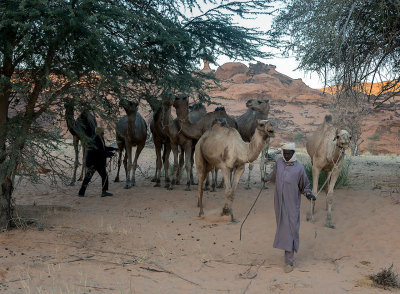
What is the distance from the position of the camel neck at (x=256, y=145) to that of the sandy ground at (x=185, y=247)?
4.59 ft

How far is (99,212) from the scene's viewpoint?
28.2ft

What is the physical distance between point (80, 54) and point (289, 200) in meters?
4.43

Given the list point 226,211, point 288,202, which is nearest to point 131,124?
point 226,211

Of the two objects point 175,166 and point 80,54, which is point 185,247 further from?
point 175,166

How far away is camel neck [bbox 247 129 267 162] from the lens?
7094mm

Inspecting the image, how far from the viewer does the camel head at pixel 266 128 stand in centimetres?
670

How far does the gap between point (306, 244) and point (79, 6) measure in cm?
530

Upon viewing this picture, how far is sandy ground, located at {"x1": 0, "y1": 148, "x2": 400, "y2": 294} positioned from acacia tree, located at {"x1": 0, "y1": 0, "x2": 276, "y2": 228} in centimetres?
133

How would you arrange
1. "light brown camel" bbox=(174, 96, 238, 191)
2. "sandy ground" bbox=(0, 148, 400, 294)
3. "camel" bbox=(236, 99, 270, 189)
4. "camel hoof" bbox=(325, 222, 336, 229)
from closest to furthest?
"sandy ground" bbox=(0, 148, 400, 294) → "camel hoof" bbox=(325, 222, 336, 229) → "light brown camel" bbox=(174, 96, 238, 191) → "camel" bbox=(236, 99, 270, 189)

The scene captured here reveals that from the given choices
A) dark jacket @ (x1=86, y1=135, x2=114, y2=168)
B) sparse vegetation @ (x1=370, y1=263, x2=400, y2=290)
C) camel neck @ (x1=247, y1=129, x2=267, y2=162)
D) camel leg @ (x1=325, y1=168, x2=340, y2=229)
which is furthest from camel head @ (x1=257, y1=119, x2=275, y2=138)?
dark jacket @ (x1=86, y1=135, x2=114, y2=168)

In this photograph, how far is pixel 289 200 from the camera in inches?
215

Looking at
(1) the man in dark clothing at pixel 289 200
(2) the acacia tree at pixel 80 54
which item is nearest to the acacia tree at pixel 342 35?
(2) the acacia tree at pixel 80 54

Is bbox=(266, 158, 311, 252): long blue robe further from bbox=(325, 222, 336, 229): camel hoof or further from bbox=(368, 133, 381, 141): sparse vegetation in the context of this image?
bbox=(368, 133, 381, 141): sparse vegetation

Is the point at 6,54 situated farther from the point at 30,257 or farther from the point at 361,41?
the point at 361,41
